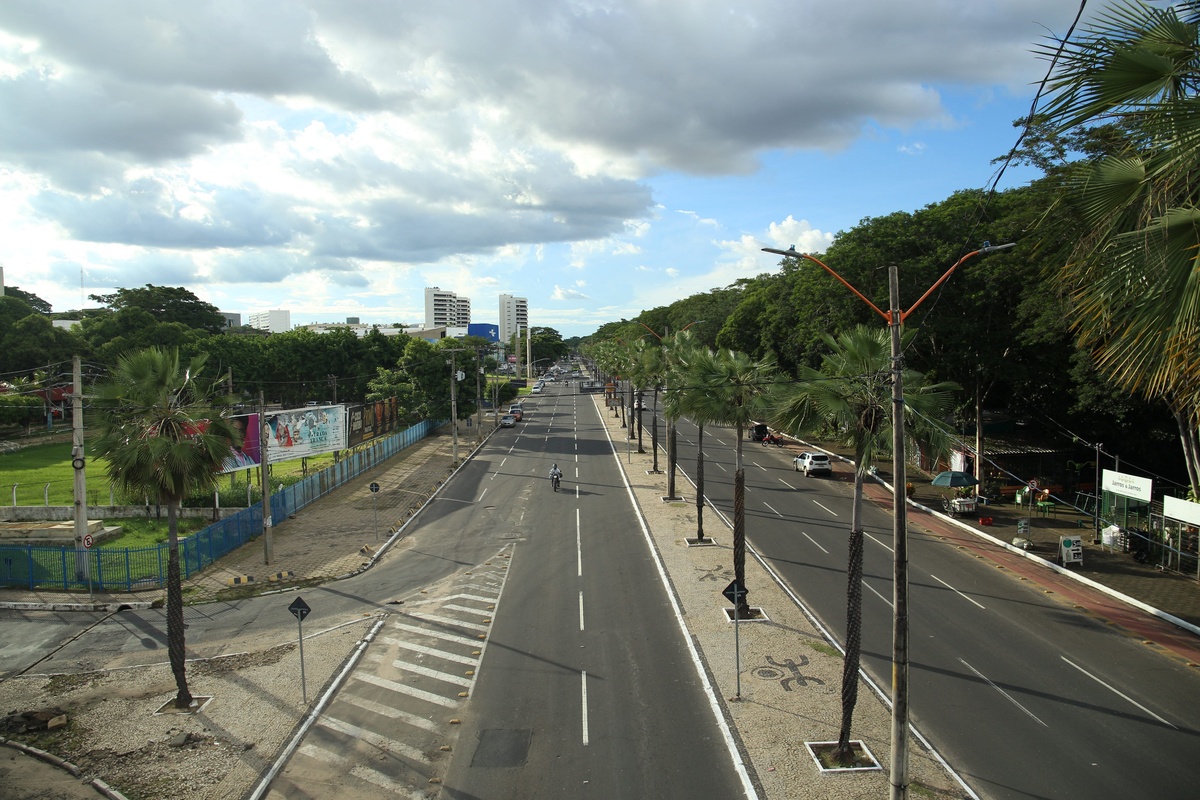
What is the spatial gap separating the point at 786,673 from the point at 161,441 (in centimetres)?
1386

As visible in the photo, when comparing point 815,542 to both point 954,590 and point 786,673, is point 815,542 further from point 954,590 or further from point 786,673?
point 786,673

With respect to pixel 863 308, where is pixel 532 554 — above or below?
below

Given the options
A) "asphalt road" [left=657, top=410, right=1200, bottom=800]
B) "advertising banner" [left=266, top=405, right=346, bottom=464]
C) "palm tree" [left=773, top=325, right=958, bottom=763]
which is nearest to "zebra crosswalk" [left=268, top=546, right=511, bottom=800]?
"palm tree" [left=773, top=325, right=958, bottom=763]

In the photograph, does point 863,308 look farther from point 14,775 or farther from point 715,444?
point 14,775

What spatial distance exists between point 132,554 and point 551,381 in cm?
13201

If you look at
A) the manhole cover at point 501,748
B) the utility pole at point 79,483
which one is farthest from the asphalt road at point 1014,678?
the utility pole at point 79,483

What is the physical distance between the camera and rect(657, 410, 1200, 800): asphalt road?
12.3 m

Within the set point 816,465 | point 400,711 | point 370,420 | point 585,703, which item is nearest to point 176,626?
point 400,711

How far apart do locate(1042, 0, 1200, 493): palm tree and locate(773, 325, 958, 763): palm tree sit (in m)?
5.38

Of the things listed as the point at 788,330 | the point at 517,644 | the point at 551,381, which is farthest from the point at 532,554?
the point at 551,381

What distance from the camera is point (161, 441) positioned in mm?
14703

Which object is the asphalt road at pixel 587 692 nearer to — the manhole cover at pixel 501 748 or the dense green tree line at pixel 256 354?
the manhole cover at pixel 501 748

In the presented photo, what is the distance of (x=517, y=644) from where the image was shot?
18188mm

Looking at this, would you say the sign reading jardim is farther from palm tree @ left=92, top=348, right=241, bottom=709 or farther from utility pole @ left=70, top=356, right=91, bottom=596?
utility pole @ left=70, top=356, right=91, bottom=596
